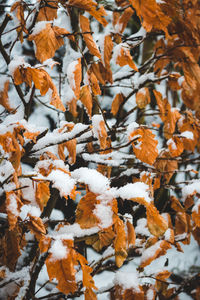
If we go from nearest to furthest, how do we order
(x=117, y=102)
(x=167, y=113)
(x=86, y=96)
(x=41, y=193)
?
(x=41, y=193), (x=86, y=96), (x=167, y=113), (x=117, y=102)

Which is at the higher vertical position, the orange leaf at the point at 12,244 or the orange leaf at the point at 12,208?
the orange leaf at the point at 12,208

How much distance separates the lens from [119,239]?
61 centimetres

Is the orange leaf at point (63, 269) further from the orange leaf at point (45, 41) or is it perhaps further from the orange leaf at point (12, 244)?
the orange leaf at point (45, 41)

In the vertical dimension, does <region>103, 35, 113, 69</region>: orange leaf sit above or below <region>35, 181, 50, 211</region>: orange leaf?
above

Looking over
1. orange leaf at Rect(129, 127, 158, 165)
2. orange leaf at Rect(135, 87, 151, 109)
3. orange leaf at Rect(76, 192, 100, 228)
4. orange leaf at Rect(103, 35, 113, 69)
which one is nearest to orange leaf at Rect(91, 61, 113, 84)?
orange leaf at Rect(103, 35, 113, 69)

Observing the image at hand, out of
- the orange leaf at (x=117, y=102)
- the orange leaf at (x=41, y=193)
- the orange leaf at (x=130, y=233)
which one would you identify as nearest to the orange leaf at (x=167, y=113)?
the orange leaf at (x=117, y=102)

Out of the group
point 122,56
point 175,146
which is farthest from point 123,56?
point 175,146

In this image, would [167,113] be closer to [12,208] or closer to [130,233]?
[130,233]

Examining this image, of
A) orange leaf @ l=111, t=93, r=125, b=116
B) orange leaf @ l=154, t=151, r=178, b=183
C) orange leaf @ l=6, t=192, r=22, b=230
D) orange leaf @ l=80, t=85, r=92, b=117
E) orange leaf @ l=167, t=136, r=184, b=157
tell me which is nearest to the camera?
orange leaf @ l=6, t=192, r=22, b=230

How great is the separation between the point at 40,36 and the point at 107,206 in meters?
0.51

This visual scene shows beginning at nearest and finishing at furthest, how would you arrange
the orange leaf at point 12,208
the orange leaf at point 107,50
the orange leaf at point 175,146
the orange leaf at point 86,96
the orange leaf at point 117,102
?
the orange leaf at point 12,208
the orange leaf at point 86,96
the orange leaf at point 107,50
the orange leaf at point 175,146
the orange leaf at point 117,102

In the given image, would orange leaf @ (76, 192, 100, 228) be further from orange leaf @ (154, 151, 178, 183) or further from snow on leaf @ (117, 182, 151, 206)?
orange leaf @ (154, 151, 178, 183)

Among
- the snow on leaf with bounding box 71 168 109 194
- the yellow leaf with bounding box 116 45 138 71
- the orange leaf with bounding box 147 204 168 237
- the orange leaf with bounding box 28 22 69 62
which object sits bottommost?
the orange leaf with bounding box 147 204 168 237

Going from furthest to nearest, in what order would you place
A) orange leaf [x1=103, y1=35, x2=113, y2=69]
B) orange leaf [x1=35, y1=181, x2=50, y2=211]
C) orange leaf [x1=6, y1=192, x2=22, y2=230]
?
orange leaf [x1=103, y1=35, x2=113, y2=69] → orange leaf [x1=35, y1=181, x2=50, y2=211] → orange leaf [x1=6, y1=192, x2=22, y2=230]
